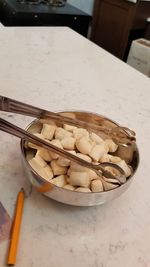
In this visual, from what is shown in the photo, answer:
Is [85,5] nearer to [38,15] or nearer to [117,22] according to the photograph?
[117,22]

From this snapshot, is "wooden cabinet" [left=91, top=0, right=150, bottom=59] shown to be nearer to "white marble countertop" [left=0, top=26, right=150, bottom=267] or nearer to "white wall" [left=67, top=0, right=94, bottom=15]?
"white wall" [left=67, top=0, right=94, bottom=15]

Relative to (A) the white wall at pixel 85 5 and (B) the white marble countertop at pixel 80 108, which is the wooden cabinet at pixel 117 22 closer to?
(A) the white wall at pixel 85 5

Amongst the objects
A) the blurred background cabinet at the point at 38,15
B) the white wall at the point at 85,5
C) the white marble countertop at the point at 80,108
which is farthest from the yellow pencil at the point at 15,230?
the white wall at the point at 85,5

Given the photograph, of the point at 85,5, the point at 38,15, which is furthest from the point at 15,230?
the point at 85,5

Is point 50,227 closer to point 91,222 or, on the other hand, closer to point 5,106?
point 91,222

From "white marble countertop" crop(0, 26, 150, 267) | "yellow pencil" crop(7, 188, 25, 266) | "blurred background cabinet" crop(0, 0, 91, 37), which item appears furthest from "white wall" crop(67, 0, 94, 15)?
"yellow pencil" crop(7, 188, 25, 266)
